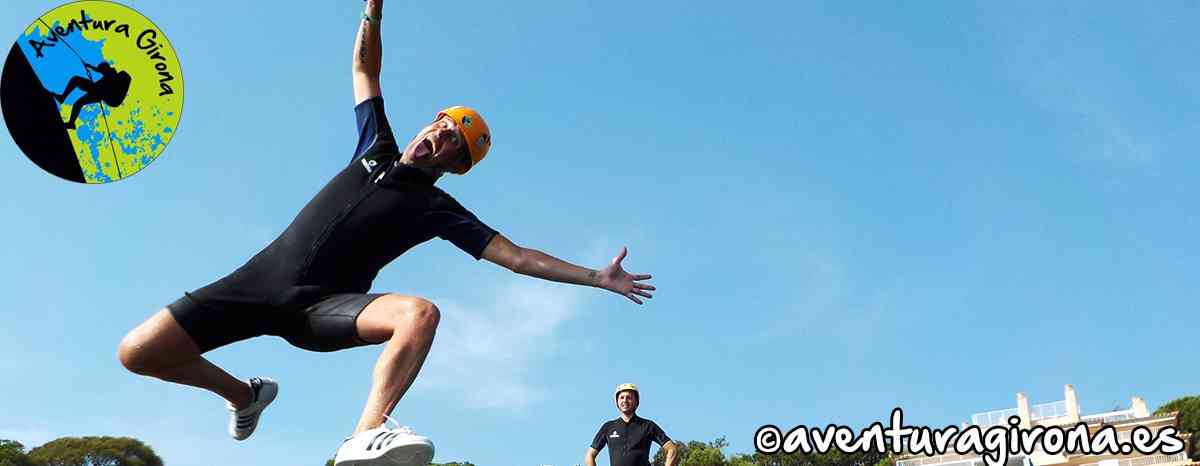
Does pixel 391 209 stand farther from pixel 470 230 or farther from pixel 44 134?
pixel 44 134

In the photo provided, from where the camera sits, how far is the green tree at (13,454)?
7069 centimetres

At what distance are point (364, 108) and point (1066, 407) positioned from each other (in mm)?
73274

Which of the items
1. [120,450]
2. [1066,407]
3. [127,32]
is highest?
[1066,407]

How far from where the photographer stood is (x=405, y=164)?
6711 mm

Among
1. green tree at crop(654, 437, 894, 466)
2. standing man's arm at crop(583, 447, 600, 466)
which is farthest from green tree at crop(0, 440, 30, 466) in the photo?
standing man's arm at crop(583, 447, 600, 466)

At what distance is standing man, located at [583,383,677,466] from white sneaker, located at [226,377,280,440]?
23.4 feet

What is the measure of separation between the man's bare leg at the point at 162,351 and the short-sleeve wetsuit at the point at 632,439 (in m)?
8.08

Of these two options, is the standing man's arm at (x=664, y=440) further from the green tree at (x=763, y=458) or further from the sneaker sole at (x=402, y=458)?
the green tree at (x=763, y=458)

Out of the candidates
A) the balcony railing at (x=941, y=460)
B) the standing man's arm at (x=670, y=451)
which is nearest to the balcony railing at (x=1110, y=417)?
the balcony railing at (x=941, y=460)

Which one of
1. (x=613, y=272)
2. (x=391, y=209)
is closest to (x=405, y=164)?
(x=391, y=209)

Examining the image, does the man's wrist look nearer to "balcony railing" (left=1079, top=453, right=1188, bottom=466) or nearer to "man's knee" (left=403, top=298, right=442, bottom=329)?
"man's knee" (left=403, top=298, right=442, bottom=329)

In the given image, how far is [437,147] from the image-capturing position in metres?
6.72

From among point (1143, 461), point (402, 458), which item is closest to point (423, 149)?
point (402, 458)

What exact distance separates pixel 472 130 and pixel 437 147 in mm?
271
